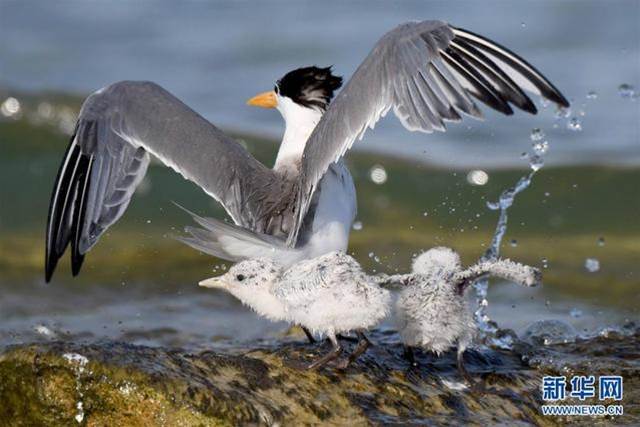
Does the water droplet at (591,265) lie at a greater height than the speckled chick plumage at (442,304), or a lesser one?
greater

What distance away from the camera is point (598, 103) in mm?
11344

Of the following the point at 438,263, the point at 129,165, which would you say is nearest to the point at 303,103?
the point at 129,165

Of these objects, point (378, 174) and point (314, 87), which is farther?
point (378, 174)

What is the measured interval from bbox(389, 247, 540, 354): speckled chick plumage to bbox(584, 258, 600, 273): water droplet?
3.29 metres

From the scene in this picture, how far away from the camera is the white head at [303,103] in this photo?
648 centimetres

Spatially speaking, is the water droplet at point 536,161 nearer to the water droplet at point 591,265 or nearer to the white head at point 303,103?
the water droplet at point 591,265

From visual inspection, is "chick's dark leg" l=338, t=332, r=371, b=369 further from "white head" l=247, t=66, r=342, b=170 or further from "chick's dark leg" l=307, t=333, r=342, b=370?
"white head" l=247, t=66, r=342, b=170

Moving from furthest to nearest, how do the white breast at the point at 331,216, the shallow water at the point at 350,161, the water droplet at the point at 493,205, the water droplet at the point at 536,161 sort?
1. the water droplet at the point at 536,161
2. the water droplet at the point at 493,205
3. the shallow water at the point at 350,161
4. the white breast at the point at 331,216

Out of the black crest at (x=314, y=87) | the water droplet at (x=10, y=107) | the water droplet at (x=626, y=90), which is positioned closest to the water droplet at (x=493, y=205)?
the water droplet at (x=626, y=90)

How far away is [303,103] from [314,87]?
0.10m

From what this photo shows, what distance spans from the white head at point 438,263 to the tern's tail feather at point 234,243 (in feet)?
1.95

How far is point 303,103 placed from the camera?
654 cm

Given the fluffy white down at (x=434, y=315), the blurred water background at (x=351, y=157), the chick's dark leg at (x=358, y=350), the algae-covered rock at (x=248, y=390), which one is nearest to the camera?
the algae-covered rock at (x=248, y=390)

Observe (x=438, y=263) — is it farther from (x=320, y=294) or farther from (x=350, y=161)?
(x=350, y=161)
